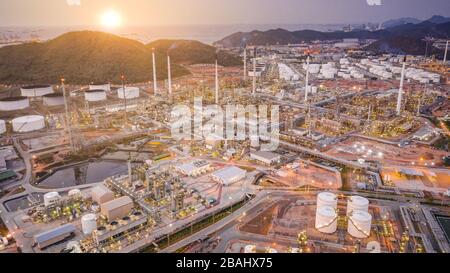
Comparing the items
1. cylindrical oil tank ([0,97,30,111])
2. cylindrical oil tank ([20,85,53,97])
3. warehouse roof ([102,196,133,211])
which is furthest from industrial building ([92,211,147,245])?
cylindrical oil tank ([20,85,53,97])

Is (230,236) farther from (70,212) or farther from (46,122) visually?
(46,122)

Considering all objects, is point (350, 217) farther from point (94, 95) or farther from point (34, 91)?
point (34, 91)

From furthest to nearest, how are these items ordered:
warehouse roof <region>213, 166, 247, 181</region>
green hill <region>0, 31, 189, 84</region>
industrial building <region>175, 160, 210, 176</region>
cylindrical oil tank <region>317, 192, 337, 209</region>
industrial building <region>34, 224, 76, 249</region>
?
1. green hill <region>0, 31, 189, 84</region>
2. industrial building <region>175, 160, 210, 176</region>
3. warehouse roof <region>213, 166, 247, 181</region>
4. cylindrical oil tank <region>317, 192, 337, 209</region>
5. industrial building <region>34, 224, 76, 249</region>

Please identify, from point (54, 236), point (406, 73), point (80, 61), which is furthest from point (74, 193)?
point (406, 73)

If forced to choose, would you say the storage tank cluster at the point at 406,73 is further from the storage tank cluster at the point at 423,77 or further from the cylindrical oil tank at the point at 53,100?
the cylindrical oil tank at the point at 53,100

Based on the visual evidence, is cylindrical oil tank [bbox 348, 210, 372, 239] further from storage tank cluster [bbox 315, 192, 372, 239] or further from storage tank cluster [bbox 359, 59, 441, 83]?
storage tank cluster [bbox 359, 59, 441, 83]
